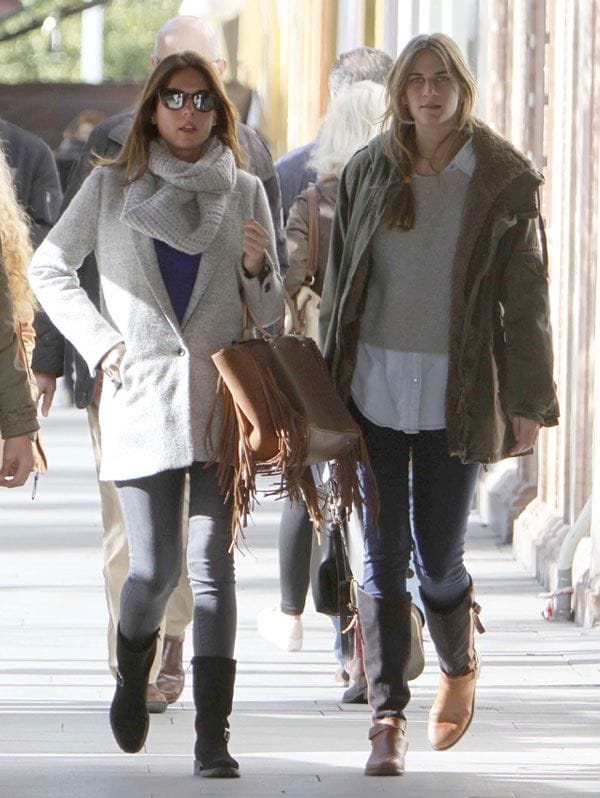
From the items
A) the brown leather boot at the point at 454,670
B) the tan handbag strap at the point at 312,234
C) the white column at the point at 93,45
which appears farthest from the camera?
the white column at the point at 93,45

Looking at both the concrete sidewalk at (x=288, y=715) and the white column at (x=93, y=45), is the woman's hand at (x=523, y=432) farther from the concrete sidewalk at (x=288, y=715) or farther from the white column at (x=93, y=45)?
the white column at (x=93, y=45)

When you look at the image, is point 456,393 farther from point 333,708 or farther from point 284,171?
point 284,171

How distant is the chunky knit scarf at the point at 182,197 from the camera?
235 inches

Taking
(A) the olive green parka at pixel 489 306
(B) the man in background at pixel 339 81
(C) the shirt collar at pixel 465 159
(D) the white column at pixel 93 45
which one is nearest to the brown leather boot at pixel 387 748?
(A) the olive green parka at pixel 489 306

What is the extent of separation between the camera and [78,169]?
6.81 meters

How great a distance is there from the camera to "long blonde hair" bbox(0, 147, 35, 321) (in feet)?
19.9

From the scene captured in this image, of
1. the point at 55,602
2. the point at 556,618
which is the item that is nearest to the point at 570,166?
the point at 556,618

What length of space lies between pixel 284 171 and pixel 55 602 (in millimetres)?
2550

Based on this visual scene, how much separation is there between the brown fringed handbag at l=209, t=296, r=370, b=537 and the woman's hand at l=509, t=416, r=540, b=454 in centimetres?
41

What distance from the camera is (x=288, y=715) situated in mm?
6926

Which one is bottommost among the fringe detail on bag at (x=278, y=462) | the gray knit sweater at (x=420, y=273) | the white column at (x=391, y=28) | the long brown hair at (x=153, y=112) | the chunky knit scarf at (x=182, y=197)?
the fringe detail on bag at (x=278, y=462)

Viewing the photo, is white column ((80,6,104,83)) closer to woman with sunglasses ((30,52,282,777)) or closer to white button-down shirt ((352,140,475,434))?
woman with sunglasses ((30,52,282,777))

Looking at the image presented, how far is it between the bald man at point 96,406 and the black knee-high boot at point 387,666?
987 millimetres

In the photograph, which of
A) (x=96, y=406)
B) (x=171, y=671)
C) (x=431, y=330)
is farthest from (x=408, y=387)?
(x=171, y=671)
